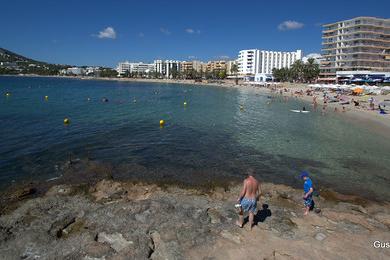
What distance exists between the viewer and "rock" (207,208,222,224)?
397 inches

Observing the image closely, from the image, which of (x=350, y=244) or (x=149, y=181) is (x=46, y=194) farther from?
(x=350, y=244)

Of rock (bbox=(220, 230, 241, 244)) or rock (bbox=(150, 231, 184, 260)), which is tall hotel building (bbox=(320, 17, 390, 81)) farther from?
rock (bbox=(150, 231, 184, 260))

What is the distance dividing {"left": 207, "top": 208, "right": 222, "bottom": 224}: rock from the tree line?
121 metres

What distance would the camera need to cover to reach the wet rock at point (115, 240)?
8423 millimetres

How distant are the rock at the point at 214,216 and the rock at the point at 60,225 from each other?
467cm

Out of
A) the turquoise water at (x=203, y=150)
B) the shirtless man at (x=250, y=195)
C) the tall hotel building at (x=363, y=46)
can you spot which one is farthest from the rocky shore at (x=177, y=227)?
the tall hotel building at (x=363, y=46)

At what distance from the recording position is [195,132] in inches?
1128

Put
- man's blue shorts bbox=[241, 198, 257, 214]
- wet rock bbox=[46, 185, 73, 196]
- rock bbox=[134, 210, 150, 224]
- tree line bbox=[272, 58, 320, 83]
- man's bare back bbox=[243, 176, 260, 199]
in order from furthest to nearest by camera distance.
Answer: tree line bbox=[272, 58, 320, 83] < wet rock bbox=[46, 185, 73, 196] < rock bbox=[134, 210, 150, 224] < man's blue shorts bbox=[241, 198, 257, 214] < man's bare back bbox=[243, 176, 260, 199]

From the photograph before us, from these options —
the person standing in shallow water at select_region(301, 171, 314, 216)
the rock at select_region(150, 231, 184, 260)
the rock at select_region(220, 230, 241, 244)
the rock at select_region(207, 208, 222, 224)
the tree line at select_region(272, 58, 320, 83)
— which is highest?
the tree line at select_region(272, 58, 320, 83)

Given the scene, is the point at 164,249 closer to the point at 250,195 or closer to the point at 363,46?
the point at 250,195

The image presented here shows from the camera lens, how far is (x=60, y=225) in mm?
9758

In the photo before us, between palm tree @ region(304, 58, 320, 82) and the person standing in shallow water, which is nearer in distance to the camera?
the person standing in shallow water

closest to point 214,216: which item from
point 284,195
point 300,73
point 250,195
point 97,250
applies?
point 250,195

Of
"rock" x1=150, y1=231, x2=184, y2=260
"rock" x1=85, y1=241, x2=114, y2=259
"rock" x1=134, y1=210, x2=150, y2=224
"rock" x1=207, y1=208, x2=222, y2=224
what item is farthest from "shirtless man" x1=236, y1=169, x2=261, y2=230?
"rock" x1=85, y1=241, x2=114, y2=259
